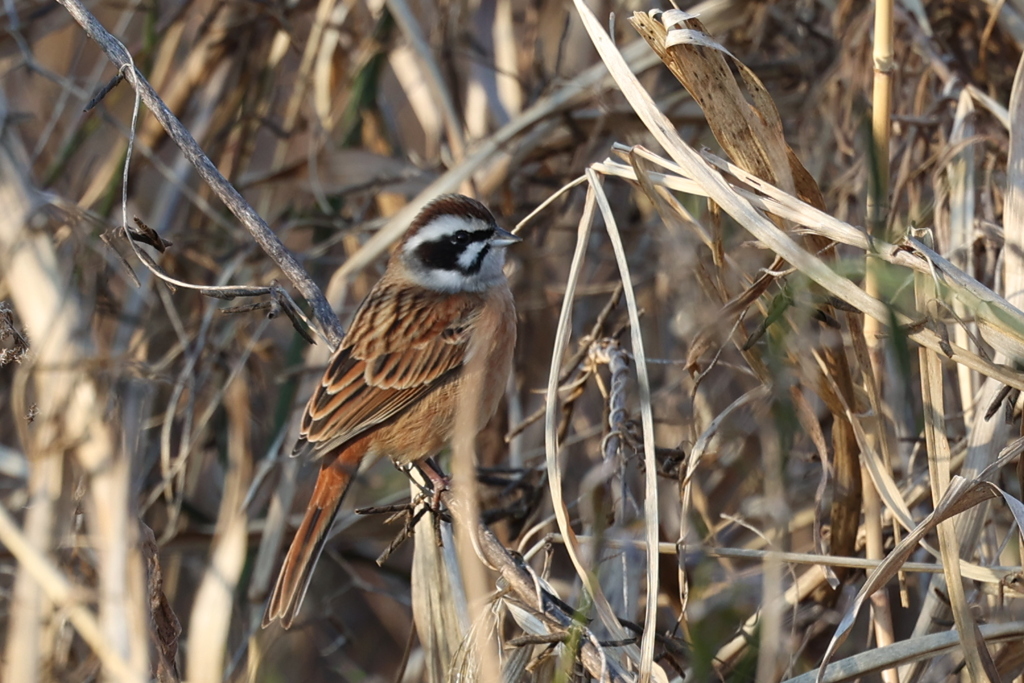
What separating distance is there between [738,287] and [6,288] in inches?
86.4

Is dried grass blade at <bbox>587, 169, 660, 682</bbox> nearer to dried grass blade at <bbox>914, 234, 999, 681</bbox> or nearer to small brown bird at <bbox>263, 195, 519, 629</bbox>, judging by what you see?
dried grass blade at <bbox>914, 234, 999, 681</bbox>

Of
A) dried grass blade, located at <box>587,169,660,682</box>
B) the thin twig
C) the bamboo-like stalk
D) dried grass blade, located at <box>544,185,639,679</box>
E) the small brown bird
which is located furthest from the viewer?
the small brown bird

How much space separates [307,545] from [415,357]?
0.76 metres

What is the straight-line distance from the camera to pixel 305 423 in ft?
10.4

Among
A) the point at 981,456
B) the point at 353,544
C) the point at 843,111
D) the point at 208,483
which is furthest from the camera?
the point at 208,483

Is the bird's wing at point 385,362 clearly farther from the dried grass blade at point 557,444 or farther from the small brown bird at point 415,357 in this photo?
the dried grass blade at point 557,444

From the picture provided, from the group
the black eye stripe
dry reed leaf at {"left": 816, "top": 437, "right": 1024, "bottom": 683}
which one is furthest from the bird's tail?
dry reed leaf at {"left": 816, "top": 437, "right": 1024, "bottom": 683}

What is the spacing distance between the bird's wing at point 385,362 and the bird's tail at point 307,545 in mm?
93

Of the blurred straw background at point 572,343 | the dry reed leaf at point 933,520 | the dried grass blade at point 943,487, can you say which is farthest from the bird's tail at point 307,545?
the dried grass blade at point 943,487

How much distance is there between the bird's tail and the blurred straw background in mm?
179

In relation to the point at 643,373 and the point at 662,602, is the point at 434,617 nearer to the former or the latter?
the point at 662,602

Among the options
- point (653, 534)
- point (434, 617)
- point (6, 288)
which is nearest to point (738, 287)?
point (653, 534)

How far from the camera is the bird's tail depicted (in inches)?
110

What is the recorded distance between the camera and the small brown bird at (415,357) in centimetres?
309
